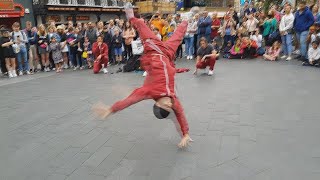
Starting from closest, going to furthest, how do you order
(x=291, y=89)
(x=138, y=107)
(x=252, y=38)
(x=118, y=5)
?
(x=138, y=107) → (x=291, y=89) → (x=252, y=38) → (x=118, y=5)

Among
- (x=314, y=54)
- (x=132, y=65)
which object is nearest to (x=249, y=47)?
(x=314, y=54)

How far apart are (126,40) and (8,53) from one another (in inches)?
153

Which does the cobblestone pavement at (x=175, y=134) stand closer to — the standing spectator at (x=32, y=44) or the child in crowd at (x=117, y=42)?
the standing spectator at (x=32, y=44)

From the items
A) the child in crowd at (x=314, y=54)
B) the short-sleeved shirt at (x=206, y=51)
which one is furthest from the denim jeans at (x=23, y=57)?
the child in crowd at (x=314, y=54)

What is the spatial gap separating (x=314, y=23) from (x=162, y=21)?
5.25 metres

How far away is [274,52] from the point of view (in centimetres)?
1080

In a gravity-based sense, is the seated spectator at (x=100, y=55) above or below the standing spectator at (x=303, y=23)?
below

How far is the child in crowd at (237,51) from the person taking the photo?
1165cm

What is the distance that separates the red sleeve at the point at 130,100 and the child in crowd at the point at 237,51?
837cm

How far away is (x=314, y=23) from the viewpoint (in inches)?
382

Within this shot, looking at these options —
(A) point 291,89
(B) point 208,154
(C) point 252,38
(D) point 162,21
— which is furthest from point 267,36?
(B) point 208,154

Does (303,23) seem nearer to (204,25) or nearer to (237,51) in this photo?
(237,51)

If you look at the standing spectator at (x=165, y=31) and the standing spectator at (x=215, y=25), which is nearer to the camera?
the standing spectator at (x=165, y=31)

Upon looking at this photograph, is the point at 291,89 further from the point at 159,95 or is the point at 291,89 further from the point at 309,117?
the point at 159,95
